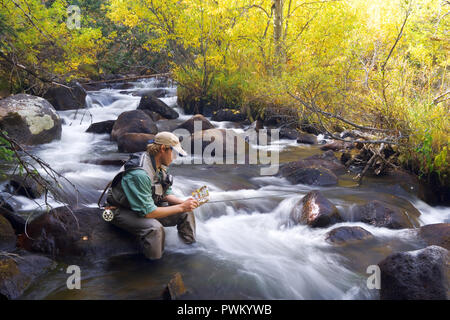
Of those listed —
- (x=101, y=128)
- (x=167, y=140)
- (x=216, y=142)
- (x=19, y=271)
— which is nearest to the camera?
(x=19, y=271)

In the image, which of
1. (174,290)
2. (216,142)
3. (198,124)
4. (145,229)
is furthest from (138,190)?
(198,124)

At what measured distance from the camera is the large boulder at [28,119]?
8.16m

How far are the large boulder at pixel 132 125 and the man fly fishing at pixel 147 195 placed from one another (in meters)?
5.48

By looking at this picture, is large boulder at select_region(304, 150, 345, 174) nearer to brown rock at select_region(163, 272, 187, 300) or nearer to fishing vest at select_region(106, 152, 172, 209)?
fishing vest at select_region(106, 152, 172, 209)

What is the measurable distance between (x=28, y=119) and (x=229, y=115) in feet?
20.3

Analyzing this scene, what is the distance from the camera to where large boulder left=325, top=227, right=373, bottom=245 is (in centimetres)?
477

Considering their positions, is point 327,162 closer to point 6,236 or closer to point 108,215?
point 108,215

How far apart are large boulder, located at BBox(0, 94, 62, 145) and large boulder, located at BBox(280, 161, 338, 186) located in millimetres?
5797

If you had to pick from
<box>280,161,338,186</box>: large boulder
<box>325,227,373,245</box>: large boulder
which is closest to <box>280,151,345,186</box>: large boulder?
<box>280,161,338,186</box>: large boulder

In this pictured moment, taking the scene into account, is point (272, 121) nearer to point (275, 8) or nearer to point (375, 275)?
point (275, 8)

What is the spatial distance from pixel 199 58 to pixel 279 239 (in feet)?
29.7

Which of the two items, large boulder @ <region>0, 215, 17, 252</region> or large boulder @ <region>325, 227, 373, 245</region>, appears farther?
large boulder @ <region>325, 227, 373, 245</region>

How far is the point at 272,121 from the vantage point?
40.6 feet

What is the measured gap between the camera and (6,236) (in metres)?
4.05
